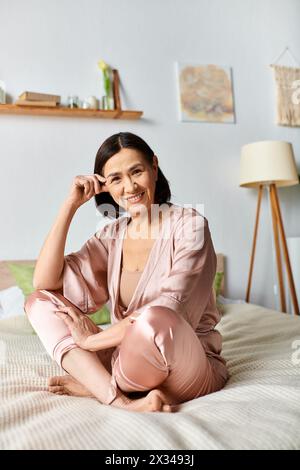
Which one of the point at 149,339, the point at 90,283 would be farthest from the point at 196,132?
the point at 149,339

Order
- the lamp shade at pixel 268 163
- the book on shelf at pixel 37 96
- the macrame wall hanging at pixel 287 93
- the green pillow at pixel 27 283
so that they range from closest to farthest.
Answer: the green pillow at pixel 27 283, the book on shelf at pixel 37 96, the lamp shade at pixel 268 163, the macrame wall hanging at pixel 287 93

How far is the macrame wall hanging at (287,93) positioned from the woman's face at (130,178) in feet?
7.62

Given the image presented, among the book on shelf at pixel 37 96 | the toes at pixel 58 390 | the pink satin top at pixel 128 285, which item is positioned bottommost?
the toes at pixel 58 390

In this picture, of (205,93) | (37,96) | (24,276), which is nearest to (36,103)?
(37,96)

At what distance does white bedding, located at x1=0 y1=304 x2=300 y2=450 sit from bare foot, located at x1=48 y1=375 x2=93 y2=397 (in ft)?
0.11

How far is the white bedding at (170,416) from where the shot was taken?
990 mm

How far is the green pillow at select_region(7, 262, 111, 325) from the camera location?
2.59m

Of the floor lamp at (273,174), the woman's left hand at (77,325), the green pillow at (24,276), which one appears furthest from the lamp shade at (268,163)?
the woman's left hand at (77,325)

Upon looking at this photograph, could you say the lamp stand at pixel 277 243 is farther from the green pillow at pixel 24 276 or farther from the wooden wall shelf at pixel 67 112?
the green pillow at pixel 24 276

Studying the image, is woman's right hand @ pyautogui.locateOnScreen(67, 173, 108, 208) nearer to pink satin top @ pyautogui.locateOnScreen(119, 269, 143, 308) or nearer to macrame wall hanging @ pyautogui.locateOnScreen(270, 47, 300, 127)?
pink satin top @ pyautogui.locateOnScreen(119, 269, 143, 308)

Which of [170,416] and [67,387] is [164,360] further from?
[67,387]

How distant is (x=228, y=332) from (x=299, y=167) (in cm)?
198

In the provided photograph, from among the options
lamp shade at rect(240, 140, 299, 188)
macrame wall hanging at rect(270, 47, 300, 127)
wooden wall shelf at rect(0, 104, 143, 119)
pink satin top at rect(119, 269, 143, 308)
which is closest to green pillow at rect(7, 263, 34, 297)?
wooden wall shelf at rect(0, 104, 143, 119)

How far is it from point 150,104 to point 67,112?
0.59 meters
